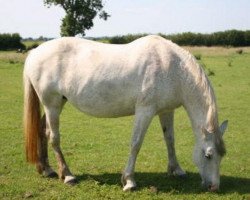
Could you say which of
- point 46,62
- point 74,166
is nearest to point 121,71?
point 46,62

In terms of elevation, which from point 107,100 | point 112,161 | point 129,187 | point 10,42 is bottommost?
point 112,161

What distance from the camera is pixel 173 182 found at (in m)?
6.54

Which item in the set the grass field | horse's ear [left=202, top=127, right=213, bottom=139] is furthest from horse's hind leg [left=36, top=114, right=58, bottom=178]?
horse's ear [left=202, top=127, right=213, bottom=139]

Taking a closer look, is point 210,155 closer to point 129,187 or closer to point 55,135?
point 129,187

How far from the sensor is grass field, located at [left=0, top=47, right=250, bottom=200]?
6.01 m

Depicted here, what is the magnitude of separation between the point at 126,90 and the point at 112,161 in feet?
6.83

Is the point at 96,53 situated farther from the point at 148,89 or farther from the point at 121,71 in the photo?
the point at 148,89

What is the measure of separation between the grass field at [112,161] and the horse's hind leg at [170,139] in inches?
5.6

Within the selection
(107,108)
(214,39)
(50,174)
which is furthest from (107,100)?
(214,39)

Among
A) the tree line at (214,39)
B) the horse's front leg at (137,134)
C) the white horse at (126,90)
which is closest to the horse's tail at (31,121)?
the white horse at (126,90)

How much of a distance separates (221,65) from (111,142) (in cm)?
1861

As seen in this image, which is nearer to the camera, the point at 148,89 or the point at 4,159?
the point at 148,89

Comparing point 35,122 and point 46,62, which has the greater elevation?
point 46,62

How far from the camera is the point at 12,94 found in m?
16.3
